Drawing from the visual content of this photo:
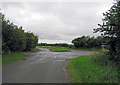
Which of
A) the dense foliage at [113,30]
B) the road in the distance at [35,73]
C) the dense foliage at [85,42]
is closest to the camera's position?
the road in the distance at [35,73]

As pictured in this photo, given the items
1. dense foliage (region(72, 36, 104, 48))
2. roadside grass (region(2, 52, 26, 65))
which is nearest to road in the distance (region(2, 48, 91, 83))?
Answer: roadside grass (region(2, 52, 26, 65))

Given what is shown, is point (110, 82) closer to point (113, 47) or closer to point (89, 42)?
point (113, 47)

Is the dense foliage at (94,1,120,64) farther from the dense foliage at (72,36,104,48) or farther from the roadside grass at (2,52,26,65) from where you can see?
the dense foliage at (72,36,104,48)

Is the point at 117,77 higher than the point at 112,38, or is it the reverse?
the point at 112,38

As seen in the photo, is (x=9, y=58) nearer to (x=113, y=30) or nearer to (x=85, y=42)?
(x=113, y=30)

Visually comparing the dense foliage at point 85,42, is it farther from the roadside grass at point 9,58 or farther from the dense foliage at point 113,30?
the dense foliage at point 113,30

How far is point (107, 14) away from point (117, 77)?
7.85 meters

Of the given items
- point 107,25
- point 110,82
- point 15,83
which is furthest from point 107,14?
point 15,83

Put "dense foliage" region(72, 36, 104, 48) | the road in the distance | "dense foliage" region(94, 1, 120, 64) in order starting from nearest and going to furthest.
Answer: the road in the distance → "dense foliage" region(94, 1, 120, 64) → "dense foliage" region(72, 36, 104, 48)

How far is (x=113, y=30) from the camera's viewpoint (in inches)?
824

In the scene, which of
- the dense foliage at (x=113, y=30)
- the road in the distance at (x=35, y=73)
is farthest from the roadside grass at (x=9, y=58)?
the dense foliage at (x=113, y=30)

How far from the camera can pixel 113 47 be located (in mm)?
21422

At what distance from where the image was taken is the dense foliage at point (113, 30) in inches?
802

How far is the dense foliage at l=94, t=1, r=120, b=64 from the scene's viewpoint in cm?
2036
